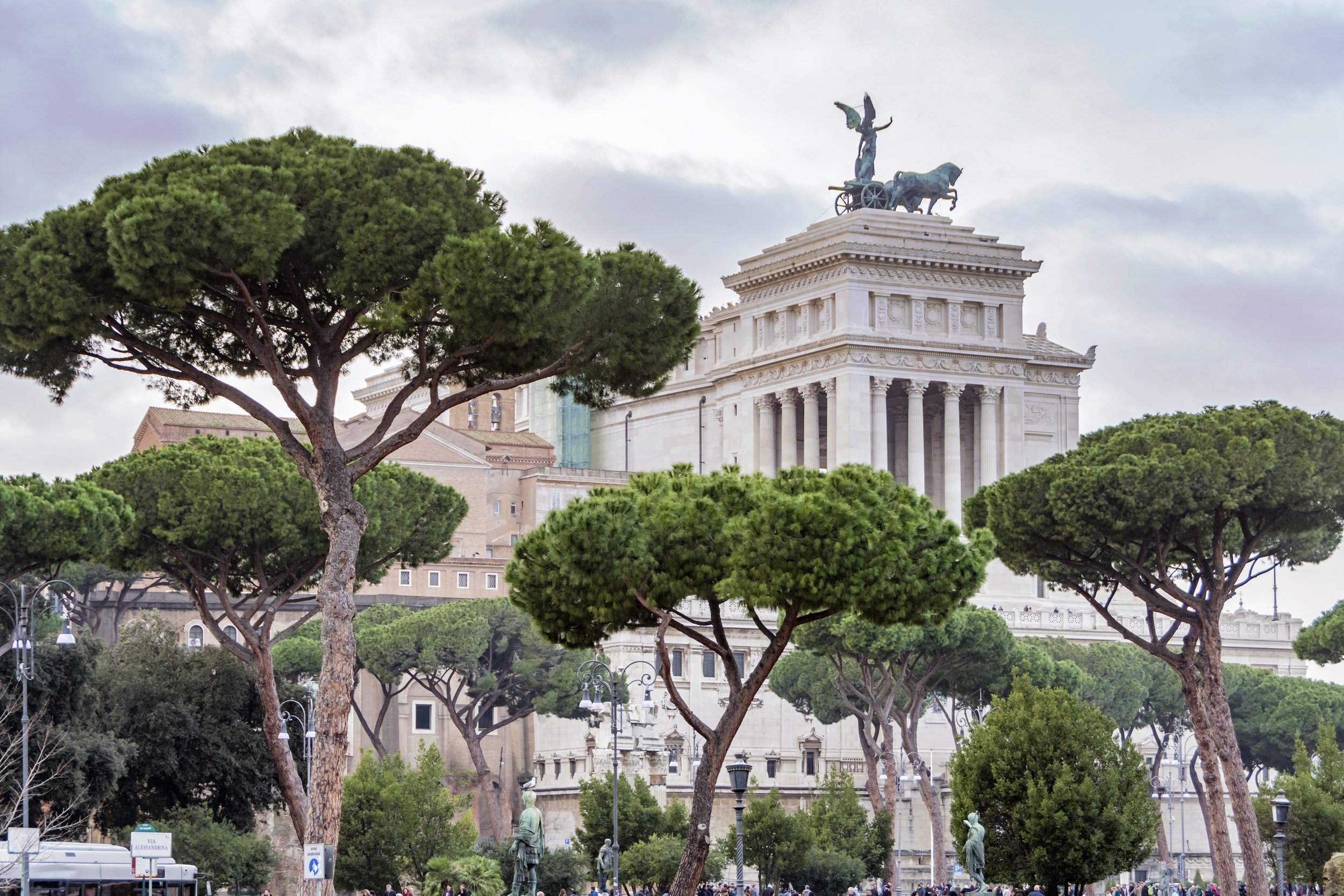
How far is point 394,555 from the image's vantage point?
43812mm

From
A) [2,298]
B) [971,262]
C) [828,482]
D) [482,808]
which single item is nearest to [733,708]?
[828,482]

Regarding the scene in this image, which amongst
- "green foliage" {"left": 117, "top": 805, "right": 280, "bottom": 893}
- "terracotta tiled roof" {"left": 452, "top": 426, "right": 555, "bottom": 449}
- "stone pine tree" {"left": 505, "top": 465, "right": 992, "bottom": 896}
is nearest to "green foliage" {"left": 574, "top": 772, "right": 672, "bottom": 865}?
"green foliage" {"left": 117, "top": 805, "right": 280, "bottom": 893}

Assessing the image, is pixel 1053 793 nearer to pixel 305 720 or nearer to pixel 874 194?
pixel 305 720

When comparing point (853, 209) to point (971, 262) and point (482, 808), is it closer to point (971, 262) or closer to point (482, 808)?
point (971, 262)

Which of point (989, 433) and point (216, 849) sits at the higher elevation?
point (989, 433)

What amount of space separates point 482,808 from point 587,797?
78.2 ft

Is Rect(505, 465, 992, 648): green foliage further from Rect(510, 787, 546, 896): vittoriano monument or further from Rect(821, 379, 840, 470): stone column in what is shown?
Rect(821, 379, 840, 470): stone column

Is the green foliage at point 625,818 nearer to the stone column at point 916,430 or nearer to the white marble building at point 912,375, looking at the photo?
the white marble building at point 912,375

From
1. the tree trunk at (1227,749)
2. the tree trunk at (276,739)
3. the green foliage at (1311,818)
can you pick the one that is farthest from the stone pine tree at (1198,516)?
the tree trunk at (276,739)

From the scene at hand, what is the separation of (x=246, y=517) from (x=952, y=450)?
144ft

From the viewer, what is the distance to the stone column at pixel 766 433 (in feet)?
276

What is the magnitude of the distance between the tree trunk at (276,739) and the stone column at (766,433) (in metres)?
44.8

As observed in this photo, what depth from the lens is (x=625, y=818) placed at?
47594 mm

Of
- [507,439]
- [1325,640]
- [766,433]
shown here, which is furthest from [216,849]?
[507,439]
